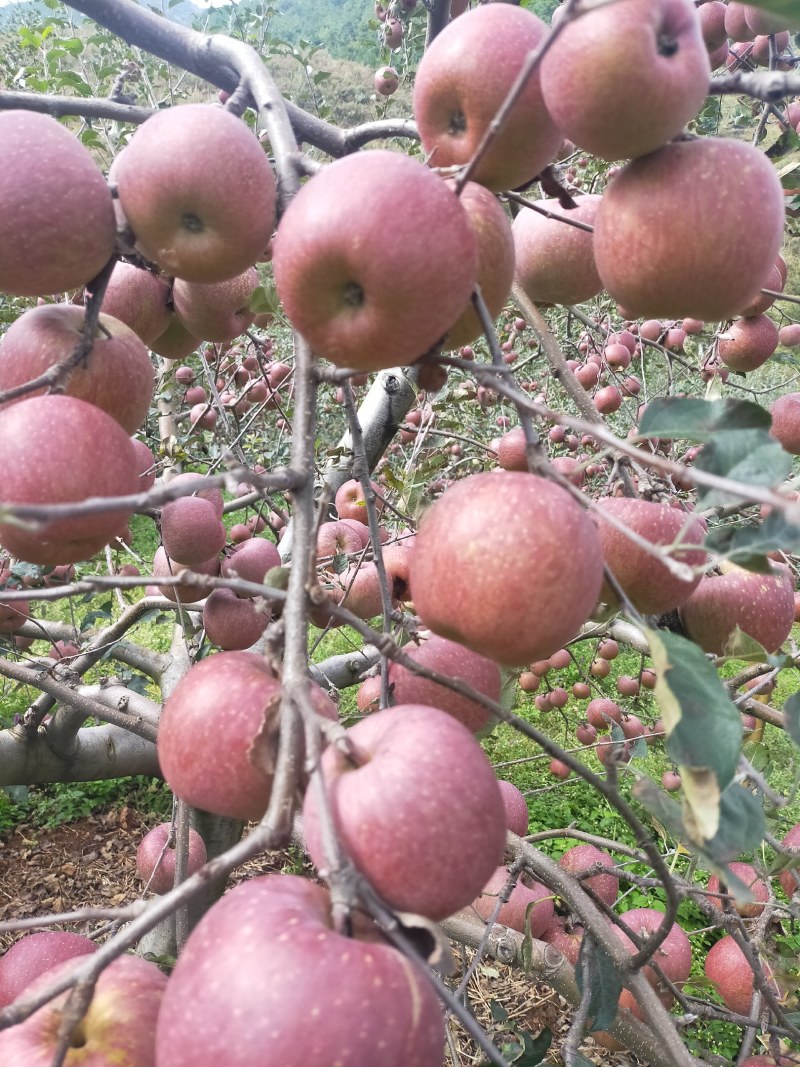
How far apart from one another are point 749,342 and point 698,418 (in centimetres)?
120

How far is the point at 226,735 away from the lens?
564mm

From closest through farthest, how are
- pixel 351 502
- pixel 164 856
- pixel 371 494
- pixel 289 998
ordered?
1. pixel 289 998
2. pixel 371 494
3. pixel 164 856
4. pixel 351 502

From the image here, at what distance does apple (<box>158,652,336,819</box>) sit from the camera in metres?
0.55

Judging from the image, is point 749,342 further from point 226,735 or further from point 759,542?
point 226,735

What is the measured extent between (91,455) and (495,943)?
112 cm

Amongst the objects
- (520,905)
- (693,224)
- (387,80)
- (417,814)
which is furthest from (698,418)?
(387,80)

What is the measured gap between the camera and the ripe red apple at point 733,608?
40.3 inches

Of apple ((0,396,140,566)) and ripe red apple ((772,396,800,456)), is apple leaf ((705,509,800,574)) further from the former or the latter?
ripe red apple ((772,396,800,456))

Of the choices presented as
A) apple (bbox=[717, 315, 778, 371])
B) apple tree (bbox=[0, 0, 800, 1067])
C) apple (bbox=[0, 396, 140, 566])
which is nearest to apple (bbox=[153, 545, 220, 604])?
Answer: apple tree (bbox=[0, 0, 800, 1067])

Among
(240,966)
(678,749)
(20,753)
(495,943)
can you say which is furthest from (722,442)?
(20,753)

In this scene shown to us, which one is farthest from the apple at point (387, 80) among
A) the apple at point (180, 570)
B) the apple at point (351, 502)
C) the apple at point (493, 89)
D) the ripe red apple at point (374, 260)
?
the ripe red apple at point (374, 260)

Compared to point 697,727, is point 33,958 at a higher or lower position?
lower

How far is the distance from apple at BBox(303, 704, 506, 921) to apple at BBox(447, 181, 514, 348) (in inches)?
15.6

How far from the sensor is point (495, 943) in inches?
50.9
